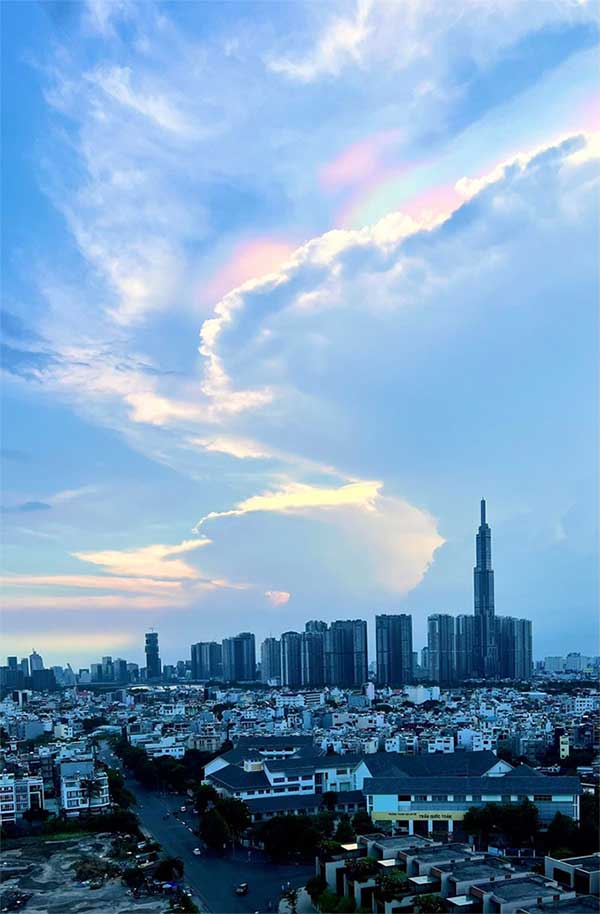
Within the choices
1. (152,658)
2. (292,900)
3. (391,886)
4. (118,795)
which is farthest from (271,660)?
(391,886)

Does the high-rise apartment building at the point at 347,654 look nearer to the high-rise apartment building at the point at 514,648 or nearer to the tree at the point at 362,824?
the high-rise apartment building at the point at 514,648

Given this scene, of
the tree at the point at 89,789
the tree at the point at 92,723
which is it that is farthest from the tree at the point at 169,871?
the tree at the point at 92,723

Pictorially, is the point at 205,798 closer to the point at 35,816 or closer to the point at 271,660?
the point at 35,816

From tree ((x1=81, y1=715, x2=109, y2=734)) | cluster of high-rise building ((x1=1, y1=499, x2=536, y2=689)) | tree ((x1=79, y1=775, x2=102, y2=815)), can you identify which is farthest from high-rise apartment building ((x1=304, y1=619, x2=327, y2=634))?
tree ((x1=79, y1=775, x2=102, y2=815))

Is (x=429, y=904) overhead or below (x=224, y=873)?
overhead

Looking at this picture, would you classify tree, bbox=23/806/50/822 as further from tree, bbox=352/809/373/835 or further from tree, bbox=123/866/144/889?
tree, bbox=352/809/373/835

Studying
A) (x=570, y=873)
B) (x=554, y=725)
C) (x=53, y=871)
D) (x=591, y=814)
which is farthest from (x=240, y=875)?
(x=554, y=725)

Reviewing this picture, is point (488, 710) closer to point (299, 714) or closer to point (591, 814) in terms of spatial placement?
point (299, 714)
